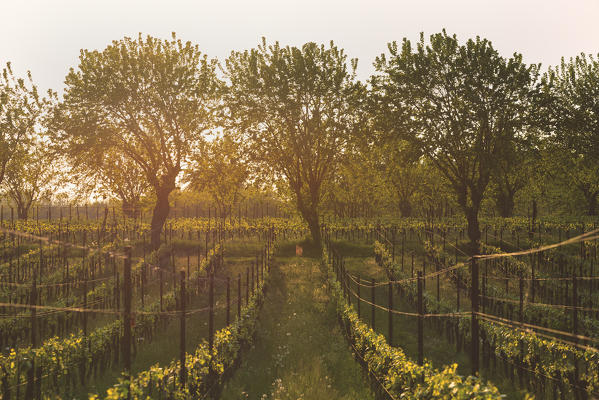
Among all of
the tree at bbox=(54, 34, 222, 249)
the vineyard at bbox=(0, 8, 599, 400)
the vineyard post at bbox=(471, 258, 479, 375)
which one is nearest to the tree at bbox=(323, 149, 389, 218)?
the vineyard at bbox=(0, 8, 599, 400)

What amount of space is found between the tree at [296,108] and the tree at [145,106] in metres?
2.91

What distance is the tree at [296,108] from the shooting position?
29844mm

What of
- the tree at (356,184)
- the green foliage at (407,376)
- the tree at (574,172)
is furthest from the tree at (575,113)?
the green foliage at (407,376)

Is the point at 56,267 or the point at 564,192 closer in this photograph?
the point at 56,267

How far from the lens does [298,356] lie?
13.4 metres

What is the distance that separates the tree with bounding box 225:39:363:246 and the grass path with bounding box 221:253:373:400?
12.4 meters

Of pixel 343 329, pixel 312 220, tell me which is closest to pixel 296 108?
pixel 312 220

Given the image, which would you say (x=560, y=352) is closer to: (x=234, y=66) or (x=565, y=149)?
(x=565, y=149)

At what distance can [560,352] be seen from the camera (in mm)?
11844

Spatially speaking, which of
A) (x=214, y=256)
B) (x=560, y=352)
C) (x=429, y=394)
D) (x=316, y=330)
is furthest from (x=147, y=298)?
(x=560, y=352)

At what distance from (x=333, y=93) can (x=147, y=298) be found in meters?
19.0

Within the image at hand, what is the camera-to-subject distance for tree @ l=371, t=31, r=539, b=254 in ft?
84.2

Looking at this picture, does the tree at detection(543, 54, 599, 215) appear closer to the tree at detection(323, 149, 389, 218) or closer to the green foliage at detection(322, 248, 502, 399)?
the tree at detection(323, 149, 389, 218)

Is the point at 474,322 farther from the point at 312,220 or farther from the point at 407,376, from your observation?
the point at 312,220
